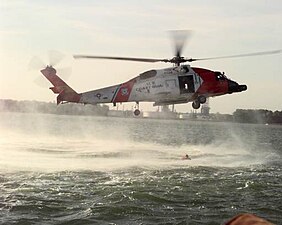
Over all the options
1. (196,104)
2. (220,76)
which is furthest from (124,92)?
(220,76)

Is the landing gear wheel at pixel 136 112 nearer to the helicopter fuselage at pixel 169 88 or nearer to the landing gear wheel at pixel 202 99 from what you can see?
the helicopter fuselage at pixel 169 88

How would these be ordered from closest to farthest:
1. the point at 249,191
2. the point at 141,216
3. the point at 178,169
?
the point at 141,216 < the point at 249,191 < the point at 178,169

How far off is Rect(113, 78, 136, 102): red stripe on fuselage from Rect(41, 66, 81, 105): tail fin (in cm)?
192

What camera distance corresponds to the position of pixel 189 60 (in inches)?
917

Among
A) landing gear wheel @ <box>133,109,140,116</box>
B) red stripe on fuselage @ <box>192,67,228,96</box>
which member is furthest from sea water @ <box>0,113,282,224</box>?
red stripe on fuselage @ <box>192,67,228,96</box>

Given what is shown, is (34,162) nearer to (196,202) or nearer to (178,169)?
(178,169)

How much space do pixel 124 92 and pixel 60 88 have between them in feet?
12.9

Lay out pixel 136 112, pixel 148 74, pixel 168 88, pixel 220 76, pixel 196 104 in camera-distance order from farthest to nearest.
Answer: pixel 220 76 < pixel 148 74 < pixel 168 88 < pixel 196 104 < pixel 136 112

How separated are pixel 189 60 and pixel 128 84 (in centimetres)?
308

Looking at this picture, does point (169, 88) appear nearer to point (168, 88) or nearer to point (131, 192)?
point (168, 88)

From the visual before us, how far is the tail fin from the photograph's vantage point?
950 inches

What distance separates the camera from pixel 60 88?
84.2 feet

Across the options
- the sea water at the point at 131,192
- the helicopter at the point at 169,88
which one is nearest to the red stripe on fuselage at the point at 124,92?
the helicopter at the point at 169,88

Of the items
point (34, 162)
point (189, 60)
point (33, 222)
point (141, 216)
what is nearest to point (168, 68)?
point (189, 60)
